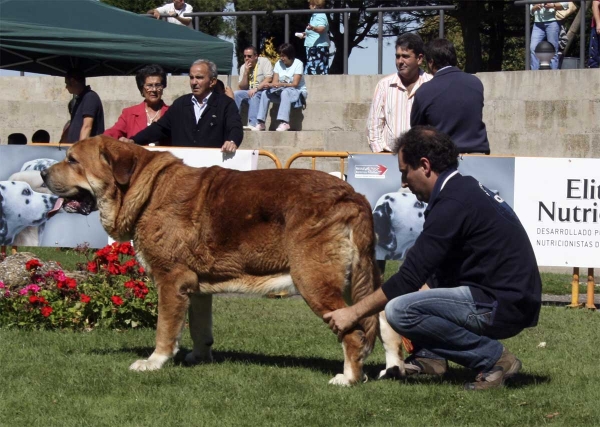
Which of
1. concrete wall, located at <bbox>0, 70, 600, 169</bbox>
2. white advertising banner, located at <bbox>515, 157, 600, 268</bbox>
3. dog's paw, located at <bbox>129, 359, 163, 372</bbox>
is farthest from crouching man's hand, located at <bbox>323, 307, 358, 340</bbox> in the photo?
concrete wall, located at <bbox>0, 70, 600, 169</bbox>

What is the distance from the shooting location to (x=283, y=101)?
16.5 meters

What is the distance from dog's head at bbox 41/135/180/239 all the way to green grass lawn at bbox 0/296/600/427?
114 centimetres

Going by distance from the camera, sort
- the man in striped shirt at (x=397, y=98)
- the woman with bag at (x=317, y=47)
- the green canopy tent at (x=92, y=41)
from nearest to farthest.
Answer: the man in striped shirt at (x=397, y=98)
the green canopy tent at (x=92, y=41)
the woman with bag at (x=317, y=47)

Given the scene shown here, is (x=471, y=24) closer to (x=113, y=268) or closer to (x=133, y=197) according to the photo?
(x=113, y=268)

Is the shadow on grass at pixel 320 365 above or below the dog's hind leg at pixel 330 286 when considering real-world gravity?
below

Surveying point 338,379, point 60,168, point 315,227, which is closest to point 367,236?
point 315,227

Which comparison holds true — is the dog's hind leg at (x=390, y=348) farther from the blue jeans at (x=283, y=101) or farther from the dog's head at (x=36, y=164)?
the blue jeans at (x=283, y=101)

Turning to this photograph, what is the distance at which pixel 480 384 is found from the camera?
635 centimetres

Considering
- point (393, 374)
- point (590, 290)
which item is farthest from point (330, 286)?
point (590, 290)

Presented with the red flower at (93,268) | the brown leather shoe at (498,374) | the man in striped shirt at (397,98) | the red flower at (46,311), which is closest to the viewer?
the brown leather shoe at (498,374)

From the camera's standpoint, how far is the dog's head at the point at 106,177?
6996mm

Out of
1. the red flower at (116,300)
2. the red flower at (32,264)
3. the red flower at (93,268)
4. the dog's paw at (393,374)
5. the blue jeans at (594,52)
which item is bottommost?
the dog's paw at (393,374)

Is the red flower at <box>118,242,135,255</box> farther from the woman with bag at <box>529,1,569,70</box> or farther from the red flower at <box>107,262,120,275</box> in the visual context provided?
the woman with bag at <box>529,1,569,70</box>

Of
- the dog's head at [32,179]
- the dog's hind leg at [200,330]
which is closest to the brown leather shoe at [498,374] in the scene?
the dog's hind leg at [200,330]
